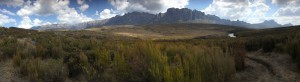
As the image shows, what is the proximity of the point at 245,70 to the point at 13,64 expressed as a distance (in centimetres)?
782

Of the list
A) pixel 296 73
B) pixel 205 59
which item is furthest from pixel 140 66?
pixel 296 73

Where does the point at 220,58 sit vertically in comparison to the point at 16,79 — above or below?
above

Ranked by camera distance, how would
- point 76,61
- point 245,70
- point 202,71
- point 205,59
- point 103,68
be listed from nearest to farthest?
point 202,71, point 205,59, point 103,68, point 76,61, point 245,70

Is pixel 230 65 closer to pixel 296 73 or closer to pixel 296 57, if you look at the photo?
pixel 296 73

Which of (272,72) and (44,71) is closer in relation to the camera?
(44,71)

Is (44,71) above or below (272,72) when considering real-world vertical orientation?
above

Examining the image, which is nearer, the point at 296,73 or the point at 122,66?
the point at 122,66

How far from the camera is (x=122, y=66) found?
7.79 m

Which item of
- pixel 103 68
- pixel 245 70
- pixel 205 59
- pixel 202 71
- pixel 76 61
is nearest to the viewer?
pixel 202 71

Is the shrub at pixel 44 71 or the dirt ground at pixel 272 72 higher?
the shrub at pixel 44 71

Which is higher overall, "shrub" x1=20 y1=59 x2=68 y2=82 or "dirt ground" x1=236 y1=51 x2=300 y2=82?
"shrub" x1=20 y1=59 x2=68 y2=82

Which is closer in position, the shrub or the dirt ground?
the shrub

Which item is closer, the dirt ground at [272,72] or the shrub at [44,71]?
the shrub at [44,71]

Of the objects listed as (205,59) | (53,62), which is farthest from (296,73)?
(53,62)
